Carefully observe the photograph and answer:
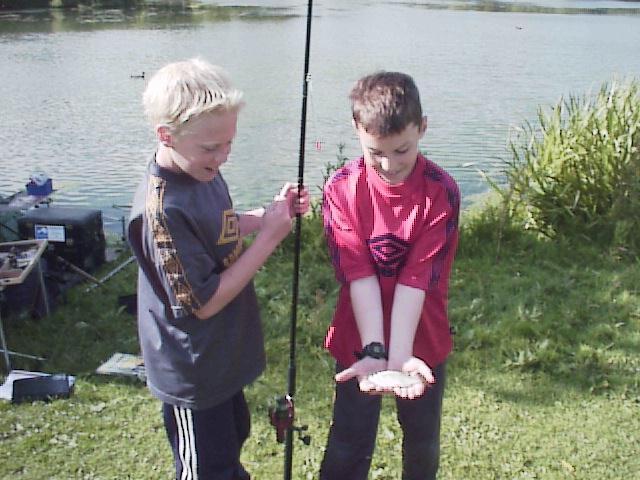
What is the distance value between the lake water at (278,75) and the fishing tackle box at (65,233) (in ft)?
4.22

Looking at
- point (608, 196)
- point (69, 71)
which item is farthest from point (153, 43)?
point (608, 196)

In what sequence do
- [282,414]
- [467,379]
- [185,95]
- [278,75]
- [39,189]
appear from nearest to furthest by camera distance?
[185,95] < [282,414] < [467,379] < [39,189] < [278,75]

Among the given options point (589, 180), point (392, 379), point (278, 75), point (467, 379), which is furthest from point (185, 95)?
point (278, 75)

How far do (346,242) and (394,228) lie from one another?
0.40ft

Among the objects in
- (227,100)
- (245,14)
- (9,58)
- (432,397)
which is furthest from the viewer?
(245,14)

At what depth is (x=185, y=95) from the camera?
150cm

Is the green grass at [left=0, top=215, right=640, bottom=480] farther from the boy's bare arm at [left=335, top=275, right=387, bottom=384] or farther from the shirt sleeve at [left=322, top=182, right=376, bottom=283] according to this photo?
the shirt sleeve at [left=322, top=182, right=376, bottom=283]

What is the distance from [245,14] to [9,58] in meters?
6.78

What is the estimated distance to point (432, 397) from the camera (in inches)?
73.3

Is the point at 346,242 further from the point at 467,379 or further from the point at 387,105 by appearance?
the point at 467,379

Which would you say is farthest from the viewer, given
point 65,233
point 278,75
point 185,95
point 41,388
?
point 278,75

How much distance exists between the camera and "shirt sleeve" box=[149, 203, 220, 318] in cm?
154

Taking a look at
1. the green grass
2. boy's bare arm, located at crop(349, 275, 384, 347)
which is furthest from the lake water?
boy's bare arm, located at crop(349, 275, 384, 347)

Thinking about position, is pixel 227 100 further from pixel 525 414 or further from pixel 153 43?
pixel 153 43
